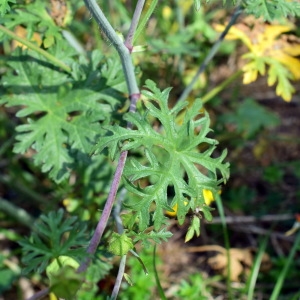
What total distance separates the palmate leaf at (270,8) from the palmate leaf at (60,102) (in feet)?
1.80

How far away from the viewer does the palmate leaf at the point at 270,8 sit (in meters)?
2.07

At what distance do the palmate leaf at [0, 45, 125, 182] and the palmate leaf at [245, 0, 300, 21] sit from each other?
1.80ft

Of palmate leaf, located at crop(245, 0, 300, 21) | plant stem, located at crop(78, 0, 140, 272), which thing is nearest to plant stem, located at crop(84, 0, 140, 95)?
plant stem, located at crop(78, 0, 140, 272)

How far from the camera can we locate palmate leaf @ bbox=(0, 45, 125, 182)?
2.22 m

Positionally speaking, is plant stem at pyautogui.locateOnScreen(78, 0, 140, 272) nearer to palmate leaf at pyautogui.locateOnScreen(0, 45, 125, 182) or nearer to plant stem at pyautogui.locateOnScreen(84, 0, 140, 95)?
plant stem at pyautogui.locateOnScreen(84, 0, 140, 95)

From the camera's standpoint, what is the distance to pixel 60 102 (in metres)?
2.31

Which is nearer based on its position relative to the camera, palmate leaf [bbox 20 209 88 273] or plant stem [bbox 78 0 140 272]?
plant stem [bbox 78 0 140 272]

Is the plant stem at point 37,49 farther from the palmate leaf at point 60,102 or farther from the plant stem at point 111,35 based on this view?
the plant stem at point 111,35

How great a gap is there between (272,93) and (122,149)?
225 cm

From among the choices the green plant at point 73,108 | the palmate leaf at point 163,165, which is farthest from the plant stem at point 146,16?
the palmate leaf at point 163,165

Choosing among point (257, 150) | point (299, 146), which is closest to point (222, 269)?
point (257, 150)

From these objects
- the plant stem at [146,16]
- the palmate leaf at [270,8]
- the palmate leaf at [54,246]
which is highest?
the plant stem at [146,16]

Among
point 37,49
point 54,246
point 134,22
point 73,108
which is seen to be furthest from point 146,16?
point 54,246

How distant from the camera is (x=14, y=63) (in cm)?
232
